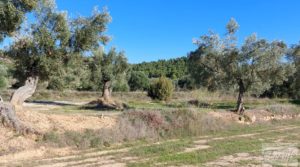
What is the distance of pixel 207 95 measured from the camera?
2328 inches

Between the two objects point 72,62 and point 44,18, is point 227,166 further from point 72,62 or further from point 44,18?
point 44,18

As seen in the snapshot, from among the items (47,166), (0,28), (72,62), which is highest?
(0,28)

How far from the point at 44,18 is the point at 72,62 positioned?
2.26 m

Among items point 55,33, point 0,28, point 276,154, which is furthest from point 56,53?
point 276,154

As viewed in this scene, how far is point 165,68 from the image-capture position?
387 feet

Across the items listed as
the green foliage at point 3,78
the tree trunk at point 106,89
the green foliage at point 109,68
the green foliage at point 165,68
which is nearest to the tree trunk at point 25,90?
the green foliage at point 3,78

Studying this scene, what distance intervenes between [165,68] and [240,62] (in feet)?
288

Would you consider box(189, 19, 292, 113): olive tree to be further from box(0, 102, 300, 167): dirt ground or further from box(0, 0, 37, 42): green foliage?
box(0, 0, 37, 42): green foliage

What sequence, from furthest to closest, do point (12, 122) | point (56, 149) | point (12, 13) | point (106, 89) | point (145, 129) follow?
point (106, 89) < point (145, 129) < point (12, 122) < point (56, 149) < point (12, 13)

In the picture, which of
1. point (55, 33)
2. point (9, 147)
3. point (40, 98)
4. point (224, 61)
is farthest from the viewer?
point (40, 98)

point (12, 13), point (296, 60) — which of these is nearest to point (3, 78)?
point (12, 13)

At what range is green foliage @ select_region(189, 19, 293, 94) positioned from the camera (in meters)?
29.6

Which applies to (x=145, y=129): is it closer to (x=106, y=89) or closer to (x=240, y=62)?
(x=240, y=62)

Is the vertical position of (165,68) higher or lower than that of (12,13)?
higher
